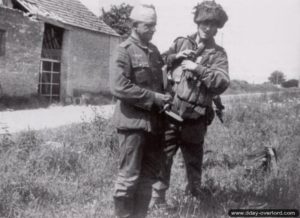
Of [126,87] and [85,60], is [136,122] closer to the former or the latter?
[126,87]

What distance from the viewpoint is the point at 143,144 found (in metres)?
3.60

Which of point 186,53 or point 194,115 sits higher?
point 186,53

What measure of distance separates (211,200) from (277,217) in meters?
0.72

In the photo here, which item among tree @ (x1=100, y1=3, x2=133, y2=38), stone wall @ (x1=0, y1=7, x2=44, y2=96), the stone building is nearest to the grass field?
stone wall @ (x1=0, y1=7, x2=44, y2=96)

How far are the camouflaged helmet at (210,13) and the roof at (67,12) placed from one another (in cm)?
1198

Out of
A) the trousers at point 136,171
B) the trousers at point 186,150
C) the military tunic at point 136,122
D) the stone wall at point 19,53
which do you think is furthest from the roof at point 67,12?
the trousers at point 136,171

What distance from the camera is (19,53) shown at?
14.2m

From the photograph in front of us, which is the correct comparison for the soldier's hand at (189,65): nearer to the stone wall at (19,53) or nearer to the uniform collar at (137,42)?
the uniform collar at (137,42)

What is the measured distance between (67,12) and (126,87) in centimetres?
1547

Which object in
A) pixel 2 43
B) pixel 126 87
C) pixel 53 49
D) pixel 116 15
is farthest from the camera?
pixel 116 15

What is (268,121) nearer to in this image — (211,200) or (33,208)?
(211,200)

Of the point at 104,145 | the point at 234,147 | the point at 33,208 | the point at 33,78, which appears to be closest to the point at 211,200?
the point at 33,208

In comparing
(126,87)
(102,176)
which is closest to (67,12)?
(102,176)

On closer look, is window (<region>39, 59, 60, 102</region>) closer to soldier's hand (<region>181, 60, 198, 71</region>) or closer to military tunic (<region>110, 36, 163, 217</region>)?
soldier's hand (<region>181, 60, 198, 71</region>)
